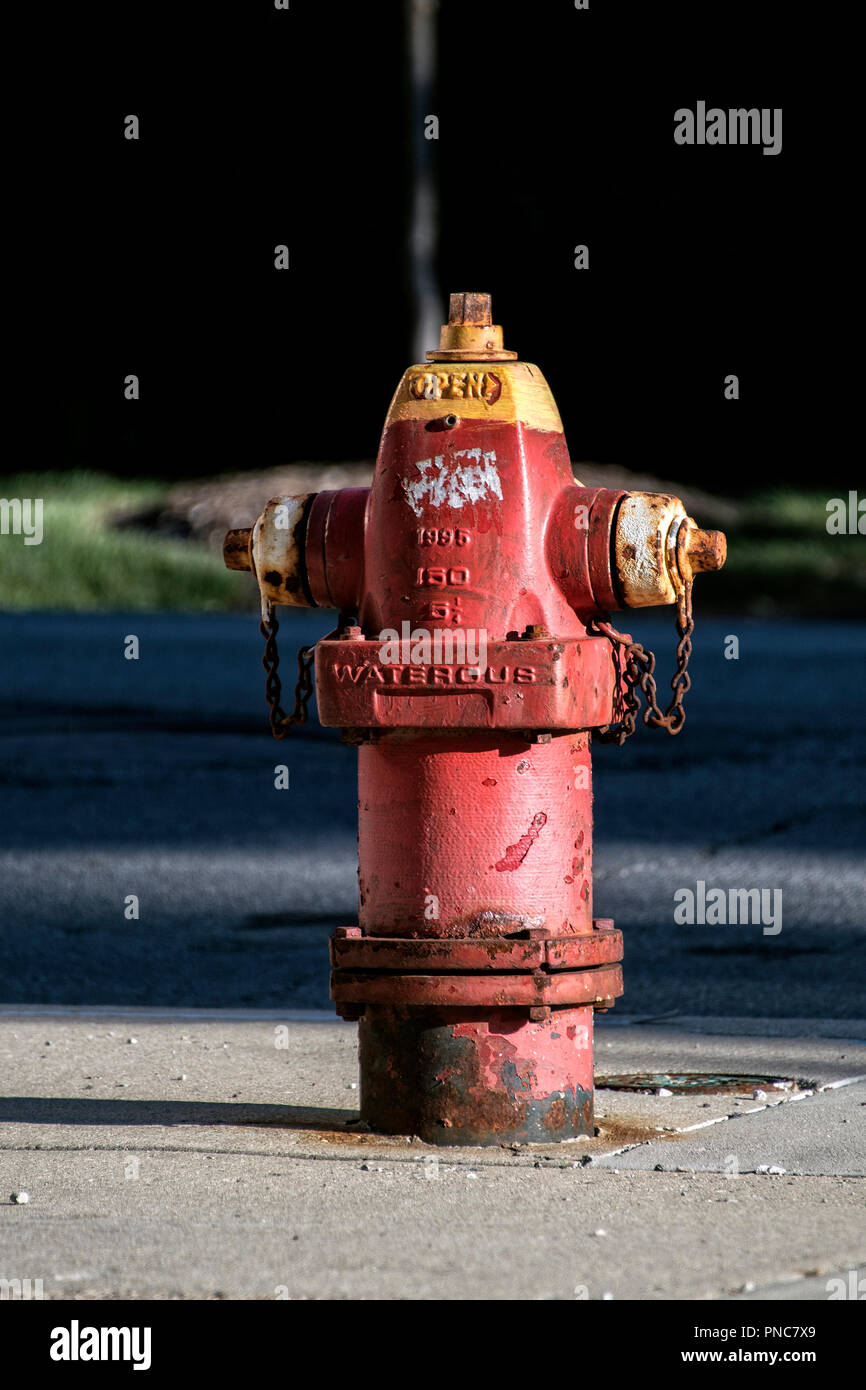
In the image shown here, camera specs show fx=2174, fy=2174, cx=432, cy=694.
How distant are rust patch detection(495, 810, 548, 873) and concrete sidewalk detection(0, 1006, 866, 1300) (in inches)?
21.4

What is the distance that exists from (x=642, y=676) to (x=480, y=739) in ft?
1.42

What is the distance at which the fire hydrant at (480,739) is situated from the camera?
4164 mm

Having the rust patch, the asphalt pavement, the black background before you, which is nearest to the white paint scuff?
the rust patch

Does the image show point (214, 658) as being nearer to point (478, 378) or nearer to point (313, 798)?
point (313, 798)

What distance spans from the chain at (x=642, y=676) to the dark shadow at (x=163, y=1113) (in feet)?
3.30

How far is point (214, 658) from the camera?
13.6m

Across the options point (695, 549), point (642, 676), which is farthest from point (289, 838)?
point (695, 549)

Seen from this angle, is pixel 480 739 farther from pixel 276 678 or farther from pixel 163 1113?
pixel 163 1113

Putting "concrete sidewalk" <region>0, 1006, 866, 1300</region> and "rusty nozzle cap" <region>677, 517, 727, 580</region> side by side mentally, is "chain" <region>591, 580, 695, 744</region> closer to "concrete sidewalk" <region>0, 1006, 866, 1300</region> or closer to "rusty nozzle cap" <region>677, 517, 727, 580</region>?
"rusty nozzle cap" <region>677, 517, 727, 580</region>

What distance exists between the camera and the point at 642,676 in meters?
4.43

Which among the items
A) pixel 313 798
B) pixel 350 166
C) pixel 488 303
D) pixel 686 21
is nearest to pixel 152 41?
pixel 350 166

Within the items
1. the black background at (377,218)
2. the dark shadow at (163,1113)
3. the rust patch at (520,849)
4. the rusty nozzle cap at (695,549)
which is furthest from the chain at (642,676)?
the black background at (377,218)

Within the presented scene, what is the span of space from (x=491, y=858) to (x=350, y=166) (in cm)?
2336

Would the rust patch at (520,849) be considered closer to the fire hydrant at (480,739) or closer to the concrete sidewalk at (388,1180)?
the fire hydrant at (480,739)
